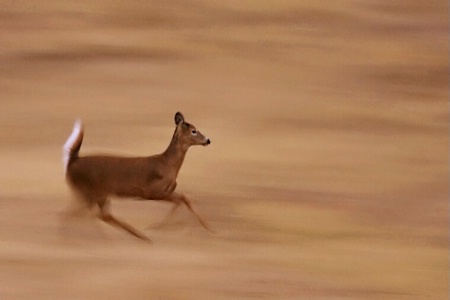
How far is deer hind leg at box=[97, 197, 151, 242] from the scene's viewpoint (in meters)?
3.82

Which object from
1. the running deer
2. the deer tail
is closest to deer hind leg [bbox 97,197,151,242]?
the running deer

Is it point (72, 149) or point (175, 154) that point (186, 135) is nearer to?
point (175, 154)

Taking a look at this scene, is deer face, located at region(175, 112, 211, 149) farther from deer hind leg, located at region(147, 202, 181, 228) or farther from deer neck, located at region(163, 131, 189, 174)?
deer hind leg, located at region(147, 202, 181, 228)

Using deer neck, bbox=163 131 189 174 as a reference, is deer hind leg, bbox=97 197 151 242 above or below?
below

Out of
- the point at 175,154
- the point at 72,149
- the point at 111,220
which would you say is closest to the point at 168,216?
the point at 111,220

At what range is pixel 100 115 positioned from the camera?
520 centimetres

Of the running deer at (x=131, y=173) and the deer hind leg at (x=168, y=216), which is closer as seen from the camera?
the running deer at (x=131, y=173)

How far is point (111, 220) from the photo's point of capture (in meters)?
→ 3.92

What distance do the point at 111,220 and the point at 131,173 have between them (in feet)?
0.80

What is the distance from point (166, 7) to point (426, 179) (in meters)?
1.78

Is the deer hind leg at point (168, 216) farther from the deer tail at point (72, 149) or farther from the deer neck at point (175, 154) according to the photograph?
the deer tail at point (72, 149)

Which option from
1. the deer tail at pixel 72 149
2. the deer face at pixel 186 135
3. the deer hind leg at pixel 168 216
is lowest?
the deer hind leg at pixel 168 216

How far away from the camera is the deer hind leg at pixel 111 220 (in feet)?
12.5

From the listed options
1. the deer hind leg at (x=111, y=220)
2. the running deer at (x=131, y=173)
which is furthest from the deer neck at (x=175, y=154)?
the deer hind leg at (x=111, y=220)
